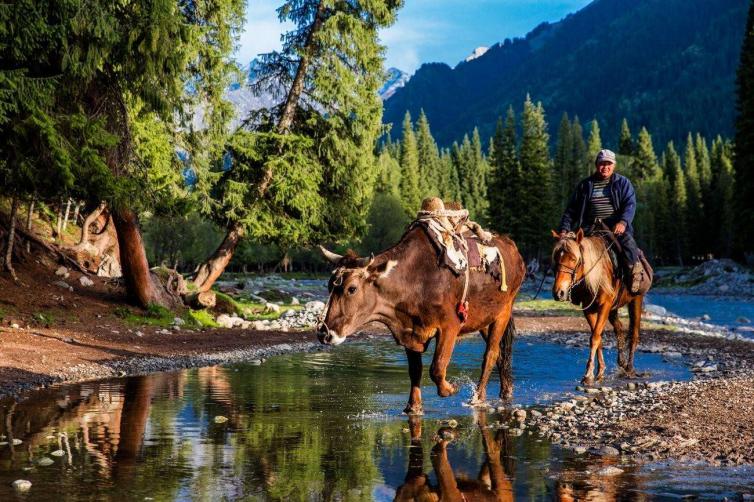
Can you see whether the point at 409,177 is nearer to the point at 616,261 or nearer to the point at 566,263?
the point at 616,261

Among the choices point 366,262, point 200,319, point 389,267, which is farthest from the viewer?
point 200,319

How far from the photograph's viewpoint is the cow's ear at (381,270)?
8602 millimetres

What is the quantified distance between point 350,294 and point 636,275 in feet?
22.7

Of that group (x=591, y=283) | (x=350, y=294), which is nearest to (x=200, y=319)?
(x=591, y=283)

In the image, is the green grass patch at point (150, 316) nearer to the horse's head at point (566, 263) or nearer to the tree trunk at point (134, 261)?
the tree trunk at point (134, 261)

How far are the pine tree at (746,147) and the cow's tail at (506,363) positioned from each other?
5543 centimetres

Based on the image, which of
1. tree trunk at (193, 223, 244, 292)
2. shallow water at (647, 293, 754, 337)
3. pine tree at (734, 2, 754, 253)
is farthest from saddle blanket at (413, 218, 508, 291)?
pine tree at (734, 2, 754, 253)

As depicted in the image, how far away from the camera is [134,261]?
74.7 feet

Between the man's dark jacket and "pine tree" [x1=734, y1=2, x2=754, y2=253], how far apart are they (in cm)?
5236

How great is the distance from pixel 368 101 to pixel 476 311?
2297 cm

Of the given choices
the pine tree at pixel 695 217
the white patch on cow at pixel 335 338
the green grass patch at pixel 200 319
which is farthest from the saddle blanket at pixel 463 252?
the pine tree at pixel 695 217

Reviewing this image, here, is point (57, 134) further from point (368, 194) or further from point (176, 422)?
point (368, 194)

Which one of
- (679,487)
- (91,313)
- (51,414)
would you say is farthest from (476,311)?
(91,313)

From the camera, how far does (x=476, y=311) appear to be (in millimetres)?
9883
